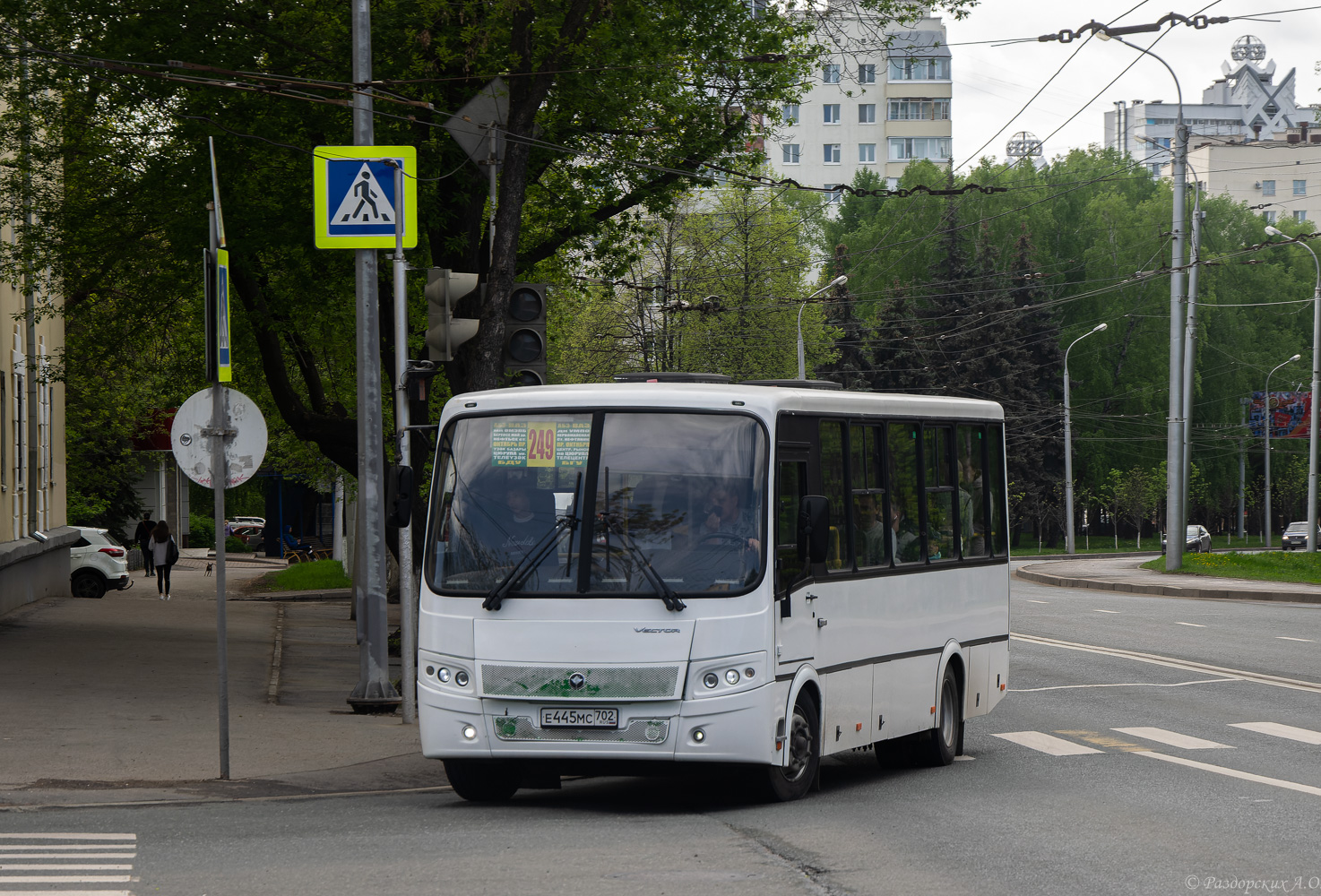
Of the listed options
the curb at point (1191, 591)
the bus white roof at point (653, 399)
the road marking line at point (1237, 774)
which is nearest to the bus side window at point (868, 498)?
the bus white roof at point (653, 399)

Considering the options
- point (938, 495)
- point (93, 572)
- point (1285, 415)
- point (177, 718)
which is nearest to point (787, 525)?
point (938, 495)

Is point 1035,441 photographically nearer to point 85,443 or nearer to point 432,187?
point 85,443

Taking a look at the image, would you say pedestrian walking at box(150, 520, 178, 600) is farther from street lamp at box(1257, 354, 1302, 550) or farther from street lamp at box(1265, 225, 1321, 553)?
street lamp at box(1257, 354, 1302, 550)

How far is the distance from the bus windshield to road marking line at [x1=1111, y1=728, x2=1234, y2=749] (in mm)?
5226

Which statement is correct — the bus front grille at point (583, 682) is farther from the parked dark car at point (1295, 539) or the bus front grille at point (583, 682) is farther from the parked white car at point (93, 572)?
the parked dark car at point (1295, 539)

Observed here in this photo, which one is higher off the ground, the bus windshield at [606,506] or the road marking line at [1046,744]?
the bus windshield at [606,506]

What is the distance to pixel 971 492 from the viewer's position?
Result: 43.2ft

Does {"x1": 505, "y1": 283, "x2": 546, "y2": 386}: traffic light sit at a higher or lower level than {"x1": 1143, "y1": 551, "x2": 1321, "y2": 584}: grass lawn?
higher

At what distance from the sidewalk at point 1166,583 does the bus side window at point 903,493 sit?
75.6 feet

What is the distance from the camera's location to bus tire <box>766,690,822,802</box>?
9.72 metres

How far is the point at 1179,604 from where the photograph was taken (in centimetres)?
3203

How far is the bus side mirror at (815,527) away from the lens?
9.64m

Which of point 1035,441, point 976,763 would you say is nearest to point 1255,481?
point 1035,441

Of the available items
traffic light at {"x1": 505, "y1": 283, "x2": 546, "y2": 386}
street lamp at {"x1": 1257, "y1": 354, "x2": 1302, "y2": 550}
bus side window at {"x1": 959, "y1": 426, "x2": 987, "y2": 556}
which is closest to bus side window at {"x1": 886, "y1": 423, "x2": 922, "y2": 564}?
bus side window at {"x1": 959, "y1": 426, "x2": 987, "y2": 556}
